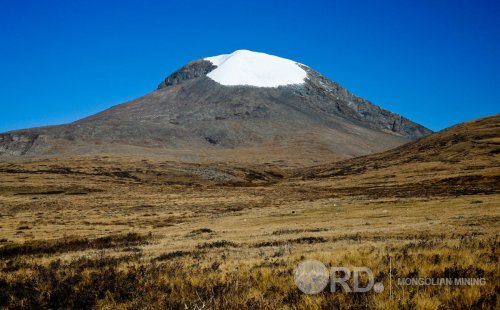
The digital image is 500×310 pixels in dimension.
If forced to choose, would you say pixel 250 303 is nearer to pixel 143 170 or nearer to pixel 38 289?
pixel 38 289

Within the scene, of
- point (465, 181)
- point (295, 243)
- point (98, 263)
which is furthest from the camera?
point (465, 181)

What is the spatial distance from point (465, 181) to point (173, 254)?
67.7 m

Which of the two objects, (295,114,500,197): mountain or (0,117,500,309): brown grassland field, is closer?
(0,117,500,309): brown grassland field

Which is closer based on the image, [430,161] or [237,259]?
[237,259]

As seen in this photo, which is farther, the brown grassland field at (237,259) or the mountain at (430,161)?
the mountain at (430,161)

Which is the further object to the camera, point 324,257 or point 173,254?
point 173,254

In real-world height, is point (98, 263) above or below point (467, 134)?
below

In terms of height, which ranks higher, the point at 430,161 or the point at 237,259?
the point at 430,161

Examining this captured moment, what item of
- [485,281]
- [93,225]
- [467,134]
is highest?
[467,134]

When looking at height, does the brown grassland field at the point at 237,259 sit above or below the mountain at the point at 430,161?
below

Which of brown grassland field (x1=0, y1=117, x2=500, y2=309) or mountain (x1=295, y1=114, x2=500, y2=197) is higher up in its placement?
mountain (x1=295, y1=114, x2=500, y2=197)

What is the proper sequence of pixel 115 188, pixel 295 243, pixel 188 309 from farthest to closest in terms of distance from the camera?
pixel 115 188
pixel 295 243
pixel 188 309

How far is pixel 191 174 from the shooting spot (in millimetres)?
134625

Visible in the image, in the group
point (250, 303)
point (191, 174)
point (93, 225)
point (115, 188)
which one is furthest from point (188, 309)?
point (191, 174)
